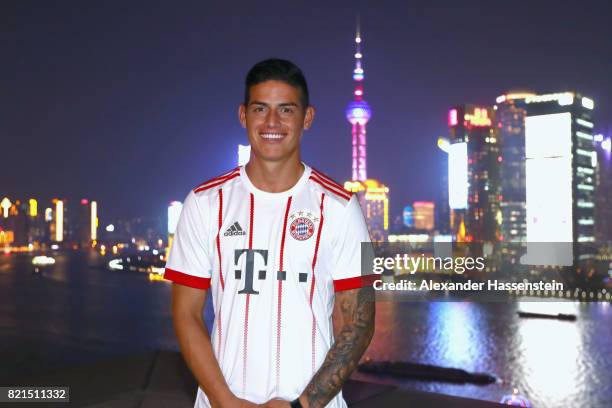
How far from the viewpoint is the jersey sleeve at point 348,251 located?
2072 mm

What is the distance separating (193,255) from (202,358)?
13.8 inches

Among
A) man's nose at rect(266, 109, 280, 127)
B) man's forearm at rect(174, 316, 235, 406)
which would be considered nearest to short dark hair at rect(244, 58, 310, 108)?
man's nose at rect(266, 109, 280, 127)

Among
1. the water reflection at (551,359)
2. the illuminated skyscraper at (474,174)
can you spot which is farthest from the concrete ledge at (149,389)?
the illuminated skyscraper at (474,174)

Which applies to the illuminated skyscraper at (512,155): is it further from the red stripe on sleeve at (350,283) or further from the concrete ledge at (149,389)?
the red stripe on sleeve at (350,283)

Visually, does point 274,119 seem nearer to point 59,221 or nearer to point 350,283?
point 350,283

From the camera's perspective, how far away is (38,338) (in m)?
48.3

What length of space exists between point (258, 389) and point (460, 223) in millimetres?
138748

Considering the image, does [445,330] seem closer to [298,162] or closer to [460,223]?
[298,162]

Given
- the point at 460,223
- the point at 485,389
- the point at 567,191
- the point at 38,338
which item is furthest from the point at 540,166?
the point at 38,338

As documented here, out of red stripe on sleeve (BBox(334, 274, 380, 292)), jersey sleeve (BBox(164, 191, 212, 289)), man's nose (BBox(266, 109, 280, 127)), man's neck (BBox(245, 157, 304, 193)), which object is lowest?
red stripe on sleeve (BBox(334, 274, 380, 292))

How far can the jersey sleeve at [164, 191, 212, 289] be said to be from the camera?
6.88 ft

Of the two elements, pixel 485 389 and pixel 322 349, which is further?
pixel 485 389

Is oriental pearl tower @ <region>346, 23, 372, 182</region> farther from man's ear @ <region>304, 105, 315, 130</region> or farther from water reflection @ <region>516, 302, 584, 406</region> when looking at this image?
man's ear @ <region>304, 105, 315, 130</region>

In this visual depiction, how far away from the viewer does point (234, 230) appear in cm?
208
